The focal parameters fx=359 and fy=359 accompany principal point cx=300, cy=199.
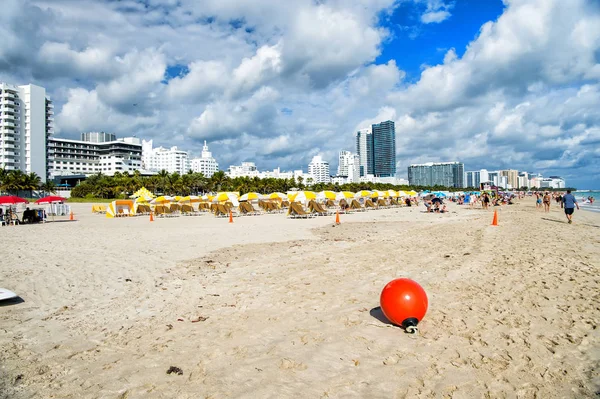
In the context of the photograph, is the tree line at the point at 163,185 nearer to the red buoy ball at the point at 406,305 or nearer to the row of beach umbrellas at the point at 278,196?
the row of beach umbrellas at the point at 278,196

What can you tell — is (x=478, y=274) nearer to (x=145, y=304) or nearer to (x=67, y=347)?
(x=145, y=304)

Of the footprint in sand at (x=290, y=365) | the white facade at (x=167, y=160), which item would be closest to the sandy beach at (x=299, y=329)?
the footprint in sand at (x=290, y=365)

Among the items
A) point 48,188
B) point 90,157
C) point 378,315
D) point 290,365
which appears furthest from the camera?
point 90,157

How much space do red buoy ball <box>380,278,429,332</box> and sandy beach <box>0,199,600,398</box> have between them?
0.17 m

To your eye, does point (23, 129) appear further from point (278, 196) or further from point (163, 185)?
point (278, 196)

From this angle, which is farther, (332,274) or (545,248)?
(545,248)

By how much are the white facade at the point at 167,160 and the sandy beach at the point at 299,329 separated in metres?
156

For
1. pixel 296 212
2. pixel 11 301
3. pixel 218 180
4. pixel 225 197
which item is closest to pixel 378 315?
pixel 11 301

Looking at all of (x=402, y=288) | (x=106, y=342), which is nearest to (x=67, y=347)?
(x=106, y=342)

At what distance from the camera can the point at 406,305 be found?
4359mm

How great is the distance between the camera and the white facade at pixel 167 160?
6185 inches

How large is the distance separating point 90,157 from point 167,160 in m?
40.7

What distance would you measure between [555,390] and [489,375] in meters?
0.50

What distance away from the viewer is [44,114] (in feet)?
291
